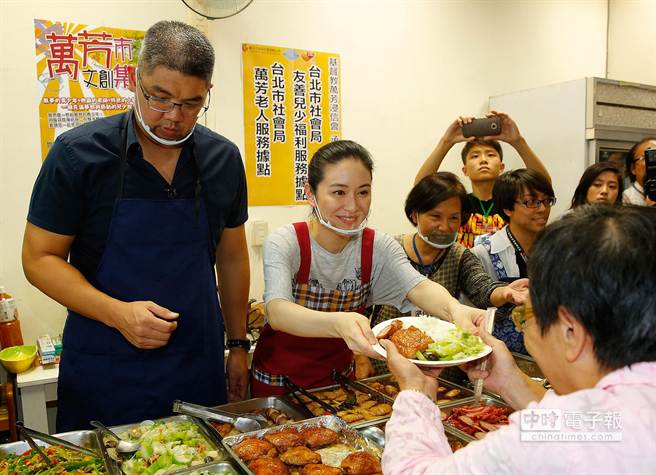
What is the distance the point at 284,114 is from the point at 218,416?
8.28ft

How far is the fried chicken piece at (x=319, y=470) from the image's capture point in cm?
157

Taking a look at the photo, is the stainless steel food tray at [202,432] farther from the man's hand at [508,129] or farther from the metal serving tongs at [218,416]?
the man's hand at [508,129]

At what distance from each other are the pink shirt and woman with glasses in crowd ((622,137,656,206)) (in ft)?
11.0

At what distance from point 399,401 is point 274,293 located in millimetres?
819

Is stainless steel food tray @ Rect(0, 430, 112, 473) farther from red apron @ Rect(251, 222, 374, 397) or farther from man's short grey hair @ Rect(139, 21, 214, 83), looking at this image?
man's short grey hair @ Rect(139, 21, 214, 83)

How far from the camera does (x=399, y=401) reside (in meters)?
1.29

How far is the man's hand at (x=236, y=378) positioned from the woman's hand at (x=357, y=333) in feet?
2.18

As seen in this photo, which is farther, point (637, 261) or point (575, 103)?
point (575, 103)

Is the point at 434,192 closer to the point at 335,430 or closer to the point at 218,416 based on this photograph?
the point at 335,430

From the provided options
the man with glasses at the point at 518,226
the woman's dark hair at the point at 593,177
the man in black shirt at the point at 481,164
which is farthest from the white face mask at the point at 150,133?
the woman's dark hair at the point at 593,177

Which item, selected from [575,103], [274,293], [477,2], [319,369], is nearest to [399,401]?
[274,293]

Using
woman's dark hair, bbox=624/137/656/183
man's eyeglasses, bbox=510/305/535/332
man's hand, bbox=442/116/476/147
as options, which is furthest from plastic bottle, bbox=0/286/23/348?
woman's dark hair, bbox=624/137/656/183

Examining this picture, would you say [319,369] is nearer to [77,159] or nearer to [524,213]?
[77,159]

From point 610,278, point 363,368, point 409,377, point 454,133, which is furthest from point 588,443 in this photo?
point 454,133
